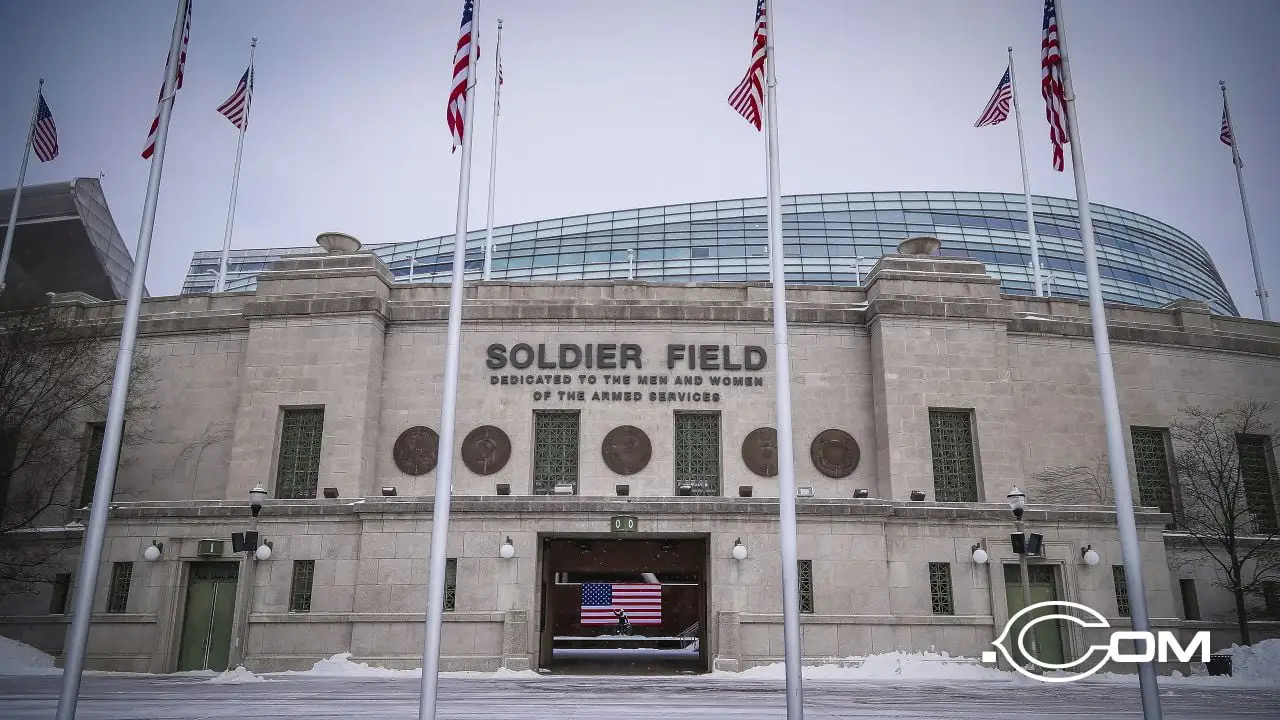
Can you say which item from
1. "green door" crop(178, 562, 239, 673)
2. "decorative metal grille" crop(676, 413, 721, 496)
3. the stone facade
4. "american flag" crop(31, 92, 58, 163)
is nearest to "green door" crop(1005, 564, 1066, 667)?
the stone facade

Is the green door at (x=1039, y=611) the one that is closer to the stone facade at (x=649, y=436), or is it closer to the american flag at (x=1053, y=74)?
the stone facade at (x=649, y=436)

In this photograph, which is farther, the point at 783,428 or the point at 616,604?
the point at 616,604

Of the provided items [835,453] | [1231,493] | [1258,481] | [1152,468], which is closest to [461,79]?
[835,453]

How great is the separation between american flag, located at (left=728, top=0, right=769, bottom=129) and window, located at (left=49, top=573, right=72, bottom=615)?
23346 mm

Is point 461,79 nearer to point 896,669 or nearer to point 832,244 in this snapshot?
point 896,669

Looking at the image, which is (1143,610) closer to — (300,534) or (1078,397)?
(1078,397)

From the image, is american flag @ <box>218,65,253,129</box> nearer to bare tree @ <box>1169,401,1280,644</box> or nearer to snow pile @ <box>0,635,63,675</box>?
snow pile @ <box>0,635,63,675</box>

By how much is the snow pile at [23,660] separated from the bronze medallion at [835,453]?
20.8 metres

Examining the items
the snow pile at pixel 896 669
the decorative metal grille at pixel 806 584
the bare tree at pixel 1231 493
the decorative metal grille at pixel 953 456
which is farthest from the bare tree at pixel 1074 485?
the decorative metal grille at pixel 806 584

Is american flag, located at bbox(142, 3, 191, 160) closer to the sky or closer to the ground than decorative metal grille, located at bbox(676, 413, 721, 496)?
closer to the sky

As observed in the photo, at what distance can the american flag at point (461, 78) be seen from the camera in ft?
50.1

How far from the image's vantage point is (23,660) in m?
24.2

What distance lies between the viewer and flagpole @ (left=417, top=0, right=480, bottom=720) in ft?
39.7

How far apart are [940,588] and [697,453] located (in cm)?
762
